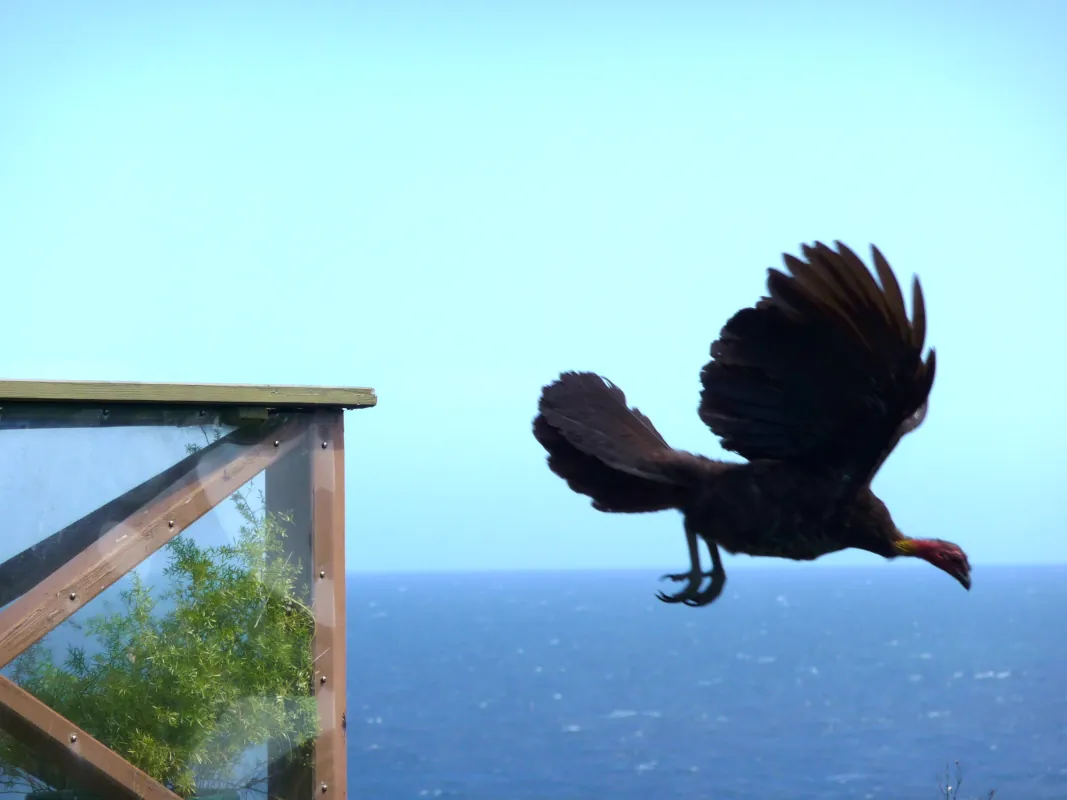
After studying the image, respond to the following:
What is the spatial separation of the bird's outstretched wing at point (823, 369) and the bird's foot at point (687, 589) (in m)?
0.28

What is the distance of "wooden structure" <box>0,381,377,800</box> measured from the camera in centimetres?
289

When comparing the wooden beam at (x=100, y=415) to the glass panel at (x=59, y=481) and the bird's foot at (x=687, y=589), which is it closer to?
the glass panel at (x=59, y=481)

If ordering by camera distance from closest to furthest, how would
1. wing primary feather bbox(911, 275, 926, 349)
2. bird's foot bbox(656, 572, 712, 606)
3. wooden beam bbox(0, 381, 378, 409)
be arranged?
wing primary feather bbox(911, 275, 926, 349) → bird's foot bbox(656, 572, 712, 606) → wooden beam bbox(0, 381, 378, 409)

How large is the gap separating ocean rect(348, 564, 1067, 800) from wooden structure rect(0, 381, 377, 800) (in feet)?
93.1

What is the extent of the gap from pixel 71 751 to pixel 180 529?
0.63m

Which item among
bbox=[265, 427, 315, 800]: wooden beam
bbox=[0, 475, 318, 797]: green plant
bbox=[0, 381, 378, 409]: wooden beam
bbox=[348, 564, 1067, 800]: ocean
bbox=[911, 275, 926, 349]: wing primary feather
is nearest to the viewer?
bbox=[911, 275, 926, 349]: wing primary feather

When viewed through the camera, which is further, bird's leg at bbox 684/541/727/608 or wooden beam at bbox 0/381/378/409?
wooden beam at bbox 0/381/378/409

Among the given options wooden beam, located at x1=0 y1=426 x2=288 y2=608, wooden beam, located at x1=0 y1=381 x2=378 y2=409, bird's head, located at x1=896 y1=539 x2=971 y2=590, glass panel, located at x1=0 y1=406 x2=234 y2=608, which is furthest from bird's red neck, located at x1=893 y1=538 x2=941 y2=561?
glass panel, located at x1=0 y1=406 x2=234 y2=608

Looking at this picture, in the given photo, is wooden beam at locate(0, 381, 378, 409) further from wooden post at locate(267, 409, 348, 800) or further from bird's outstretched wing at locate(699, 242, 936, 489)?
bird's outstretched wing at locate(699, 242, 936, 489)

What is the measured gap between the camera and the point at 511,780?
197 feet

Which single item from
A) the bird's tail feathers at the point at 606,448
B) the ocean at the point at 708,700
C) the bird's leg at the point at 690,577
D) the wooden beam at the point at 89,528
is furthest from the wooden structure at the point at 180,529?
the ocean at the point at 708,700

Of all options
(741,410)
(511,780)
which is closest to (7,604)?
(741,410)

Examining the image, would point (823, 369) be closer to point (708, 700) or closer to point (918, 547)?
point (918, 547)

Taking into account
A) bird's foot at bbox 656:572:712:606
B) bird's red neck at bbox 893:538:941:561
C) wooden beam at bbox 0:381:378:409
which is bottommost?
bird's foot at bbox 656:572:712:606
